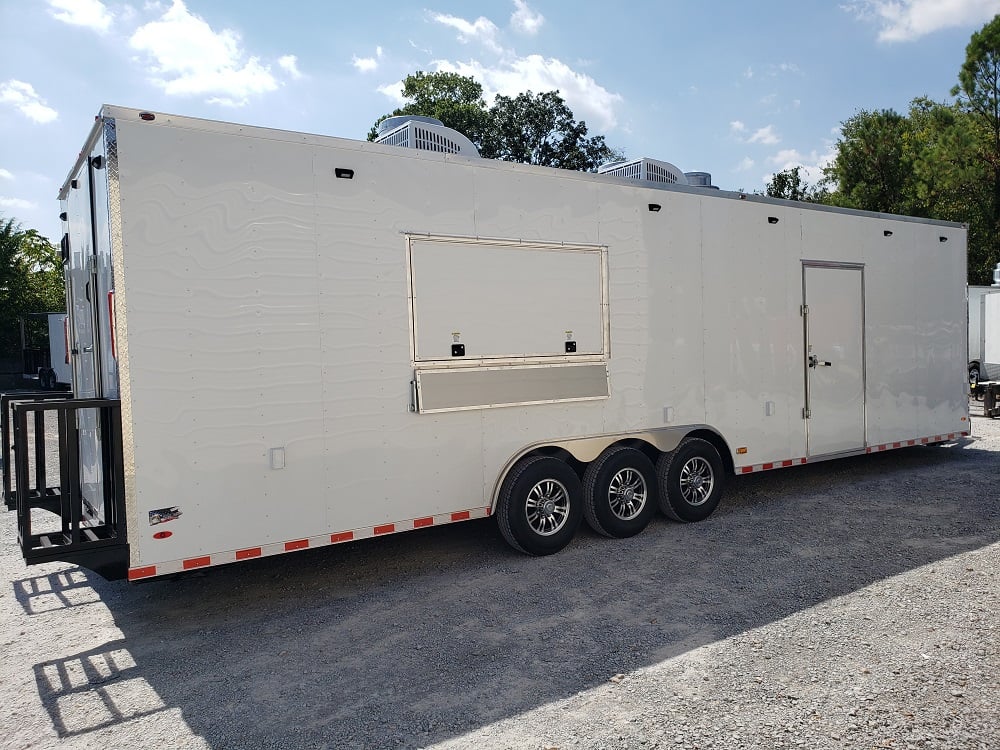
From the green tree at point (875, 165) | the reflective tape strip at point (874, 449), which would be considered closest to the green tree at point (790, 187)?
the green tree at point (875, 165)

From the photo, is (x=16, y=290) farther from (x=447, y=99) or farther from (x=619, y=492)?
(x=619, y=492)

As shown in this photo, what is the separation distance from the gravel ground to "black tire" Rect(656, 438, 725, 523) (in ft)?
0.72

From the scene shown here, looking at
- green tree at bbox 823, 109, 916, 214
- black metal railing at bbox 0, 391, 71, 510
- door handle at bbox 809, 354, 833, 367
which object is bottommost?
black metal railing at bbox 0, 391, 71, 510

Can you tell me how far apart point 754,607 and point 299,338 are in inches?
133

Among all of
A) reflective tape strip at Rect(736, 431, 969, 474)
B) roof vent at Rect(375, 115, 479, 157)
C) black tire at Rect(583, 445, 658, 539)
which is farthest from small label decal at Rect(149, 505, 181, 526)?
reflective tape strip at Rect(736, 431, 969, 474)

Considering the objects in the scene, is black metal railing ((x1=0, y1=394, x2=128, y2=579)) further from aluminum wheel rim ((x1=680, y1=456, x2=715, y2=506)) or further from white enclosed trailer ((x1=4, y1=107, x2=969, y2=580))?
aluminum wheel rim ((x1=680, y1=456, x2=715, y2=506))

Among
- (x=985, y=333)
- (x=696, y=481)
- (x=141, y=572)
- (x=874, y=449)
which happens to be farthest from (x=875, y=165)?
(x=141, y=572)

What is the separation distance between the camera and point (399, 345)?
511 cm

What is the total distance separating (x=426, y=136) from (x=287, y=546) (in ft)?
11.0

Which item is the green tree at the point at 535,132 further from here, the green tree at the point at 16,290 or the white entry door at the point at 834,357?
the white entry door at the point at 834,357

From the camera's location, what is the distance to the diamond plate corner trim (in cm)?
417

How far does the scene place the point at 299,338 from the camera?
187 inches

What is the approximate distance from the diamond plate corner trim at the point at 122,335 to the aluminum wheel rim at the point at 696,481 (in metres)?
4.42

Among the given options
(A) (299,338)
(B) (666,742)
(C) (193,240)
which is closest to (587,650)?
(B) (666,742)
